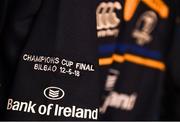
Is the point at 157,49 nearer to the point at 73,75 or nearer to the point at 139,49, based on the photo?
the point at 139,49

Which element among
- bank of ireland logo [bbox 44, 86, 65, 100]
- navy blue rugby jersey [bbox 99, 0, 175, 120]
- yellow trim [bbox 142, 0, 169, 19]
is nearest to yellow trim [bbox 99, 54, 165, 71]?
navy blue rugby jersey [bbox 99, 0, 175, 120]

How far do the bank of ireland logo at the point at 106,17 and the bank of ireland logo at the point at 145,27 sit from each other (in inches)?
4.9

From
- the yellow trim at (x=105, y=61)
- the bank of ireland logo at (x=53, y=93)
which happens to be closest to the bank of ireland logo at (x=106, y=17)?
the yellow trim at (x=105, y=61)

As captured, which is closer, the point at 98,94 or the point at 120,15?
the point at 98,94

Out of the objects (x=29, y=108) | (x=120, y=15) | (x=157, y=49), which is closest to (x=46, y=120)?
(x=29, y=108)

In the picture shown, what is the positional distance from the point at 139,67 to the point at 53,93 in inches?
13.3

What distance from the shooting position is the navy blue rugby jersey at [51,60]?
642 millimetres

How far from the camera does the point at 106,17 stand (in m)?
0.78

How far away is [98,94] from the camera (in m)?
0.66

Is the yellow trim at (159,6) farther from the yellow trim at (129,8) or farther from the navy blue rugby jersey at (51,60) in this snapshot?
the navy blue rugby jersey at (51,60)

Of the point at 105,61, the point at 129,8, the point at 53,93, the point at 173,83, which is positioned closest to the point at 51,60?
the point at 53,93

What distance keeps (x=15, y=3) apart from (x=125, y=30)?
11.9 inches

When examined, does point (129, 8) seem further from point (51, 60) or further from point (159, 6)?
point (51, 60)

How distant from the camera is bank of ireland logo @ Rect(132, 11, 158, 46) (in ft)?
2.98
